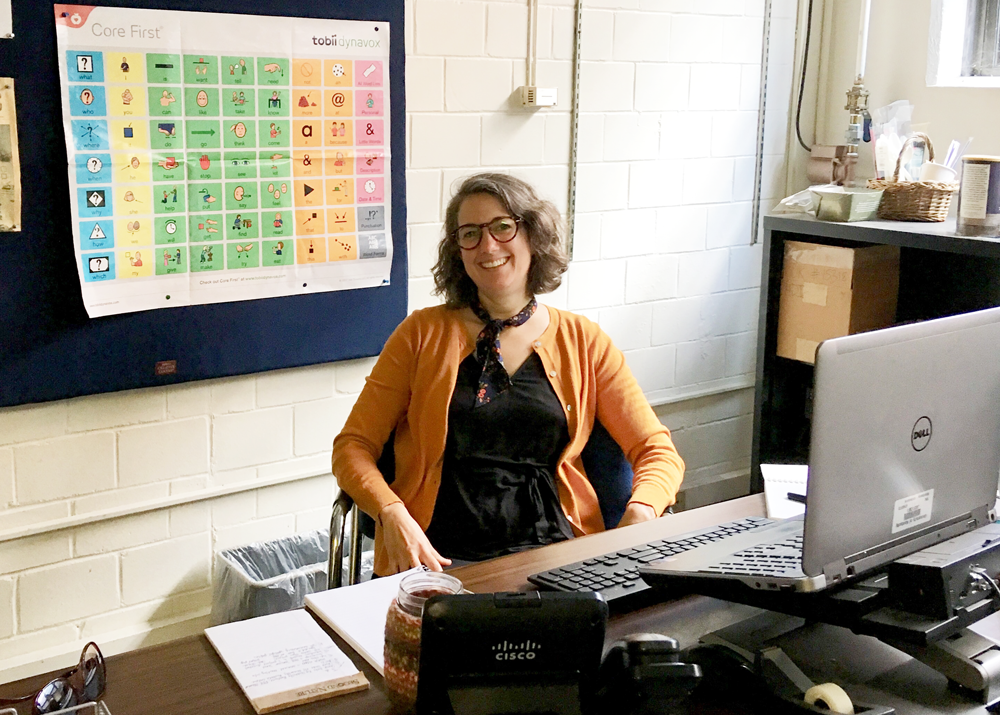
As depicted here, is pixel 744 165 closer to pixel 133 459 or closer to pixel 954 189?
pixel 954 189

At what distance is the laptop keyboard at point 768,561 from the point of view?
1365 millimetres

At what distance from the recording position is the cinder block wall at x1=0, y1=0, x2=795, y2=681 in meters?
2.53

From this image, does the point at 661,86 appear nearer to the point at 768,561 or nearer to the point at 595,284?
the point at 595,284

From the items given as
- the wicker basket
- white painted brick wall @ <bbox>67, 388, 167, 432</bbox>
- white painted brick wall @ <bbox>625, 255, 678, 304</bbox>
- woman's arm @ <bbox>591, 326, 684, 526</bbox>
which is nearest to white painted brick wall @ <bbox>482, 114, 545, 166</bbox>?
white painted brick wall @ <bbox>625, 255, 678, 304</bbox>

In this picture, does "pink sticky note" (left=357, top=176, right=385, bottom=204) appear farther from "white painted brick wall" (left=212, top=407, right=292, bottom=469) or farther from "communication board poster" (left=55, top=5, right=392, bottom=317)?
"white painted brick wall" (left=212, top=407, right=292, bottom=469)

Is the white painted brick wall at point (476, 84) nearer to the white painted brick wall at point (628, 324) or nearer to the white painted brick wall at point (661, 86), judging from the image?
the white painted brick wall at point (661, 86)

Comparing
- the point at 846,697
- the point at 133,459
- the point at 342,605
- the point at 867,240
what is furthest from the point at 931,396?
the point at 133,459

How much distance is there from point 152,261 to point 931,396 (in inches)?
70.7

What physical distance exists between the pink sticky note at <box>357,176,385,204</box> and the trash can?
0.91 metres

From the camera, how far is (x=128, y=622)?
2.67 metres

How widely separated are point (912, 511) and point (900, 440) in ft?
0.37

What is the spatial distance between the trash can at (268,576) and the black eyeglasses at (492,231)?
3.07 feet

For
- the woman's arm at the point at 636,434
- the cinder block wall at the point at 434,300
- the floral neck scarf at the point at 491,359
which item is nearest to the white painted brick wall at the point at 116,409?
the cinder block wall at the point at 434,300

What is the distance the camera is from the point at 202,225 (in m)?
2.55
